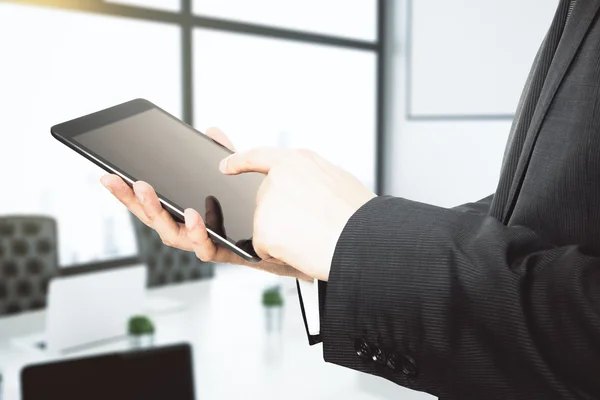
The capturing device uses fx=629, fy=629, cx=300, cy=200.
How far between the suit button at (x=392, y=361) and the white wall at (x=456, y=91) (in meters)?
4.79

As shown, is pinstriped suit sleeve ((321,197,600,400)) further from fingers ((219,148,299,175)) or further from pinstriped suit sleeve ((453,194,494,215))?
pinstriped suit sleeve ((453,194,494,215))

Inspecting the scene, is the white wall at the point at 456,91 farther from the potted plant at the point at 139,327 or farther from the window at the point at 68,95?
the potted plant at the point at 139,327

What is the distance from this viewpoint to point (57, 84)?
3725 millimetres

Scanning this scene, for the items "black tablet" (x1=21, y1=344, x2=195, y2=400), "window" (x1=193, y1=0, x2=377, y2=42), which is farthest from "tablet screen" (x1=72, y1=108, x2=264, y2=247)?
"window" (x1=193, y1=0, x2=377, y2=42)

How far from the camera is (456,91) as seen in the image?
5.34 meters

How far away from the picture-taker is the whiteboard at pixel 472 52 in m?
4.98

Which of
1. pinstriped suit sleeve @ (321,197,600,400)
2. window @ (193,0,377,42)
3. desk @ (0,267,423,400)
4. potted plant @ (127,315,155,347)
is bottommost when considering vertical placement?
desk @ (0,267,423,400)

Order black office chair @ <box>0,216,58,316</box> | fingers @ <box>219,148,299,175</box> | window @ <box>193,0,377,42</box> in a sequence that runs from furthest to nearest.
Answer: window @ <box>193,0,377,42</box>, black office chair @ <box>0,216,58,316</box>, fingers @ <box>219,148,299,175</box>

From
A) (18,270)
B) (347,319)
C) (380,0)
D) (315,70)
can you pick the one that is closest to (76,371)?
(347,319)

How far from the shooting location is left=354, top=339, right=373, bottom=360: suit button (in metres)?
0.57

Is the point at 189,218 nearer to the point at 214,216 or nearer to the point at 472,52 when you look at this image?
the point at 214,216

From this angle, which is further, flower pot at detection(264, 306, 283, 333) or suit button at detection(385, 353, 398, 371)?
flower pot at detection(264, 306, 283, 333)

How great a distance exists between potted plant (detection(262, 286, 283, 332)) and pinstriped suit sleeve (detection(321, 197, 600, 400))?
164cm

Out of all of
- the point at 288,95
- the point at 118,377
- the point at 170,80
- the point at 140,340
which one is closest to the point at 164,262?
the point at 140,340
